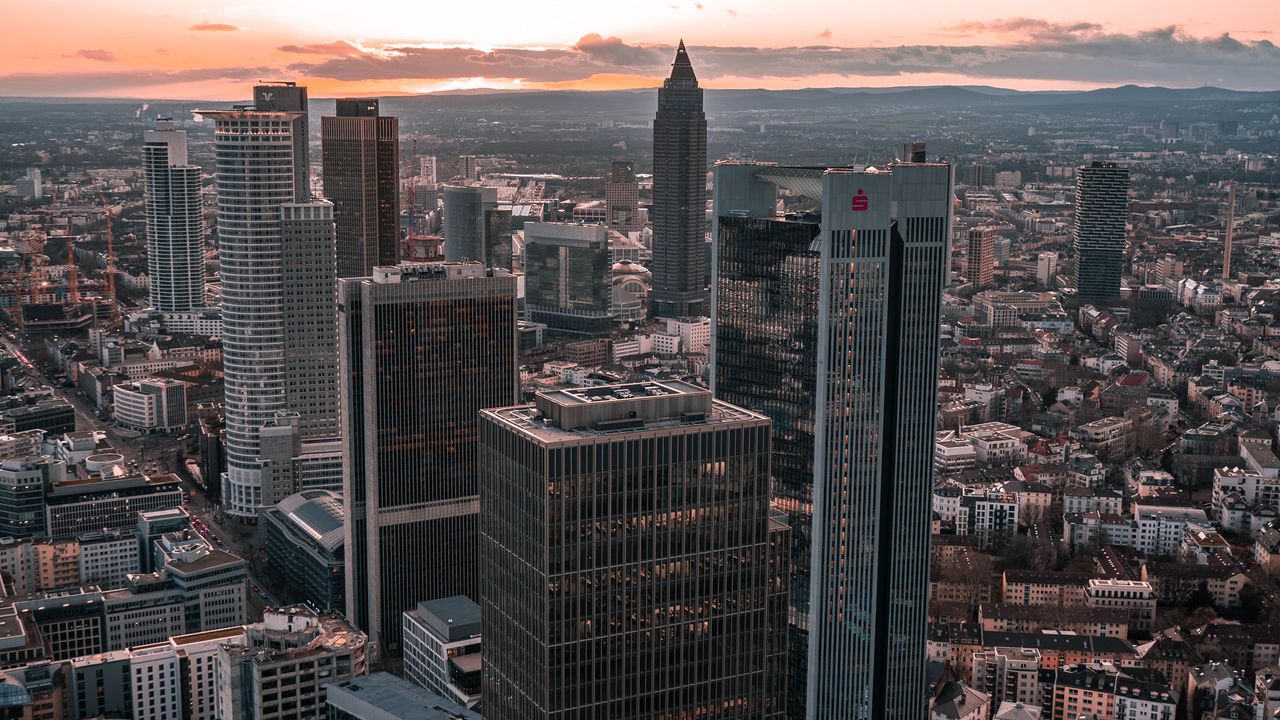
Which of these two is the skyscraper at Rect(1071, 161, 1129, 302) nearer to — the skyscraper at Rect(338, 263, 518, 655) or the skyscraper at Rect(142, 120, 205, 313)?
the skyscraper at Rect(142, 120, 205, 313)

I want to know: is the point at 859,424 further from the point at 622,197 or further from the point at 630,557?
the point at 622,197

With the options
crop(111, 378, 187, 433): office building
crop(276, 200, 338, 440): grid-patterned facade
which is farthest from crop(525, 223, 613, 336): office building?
crop(276, 200, 338, 440): grid-patterned facade

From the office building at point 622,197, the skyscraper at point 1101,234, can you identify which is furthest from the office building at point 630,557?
the office building at point 622,197

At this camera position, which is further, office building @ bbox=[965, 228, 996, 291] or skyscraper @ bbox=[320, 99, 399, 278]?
office building @ bbox=[965, 228, 996, 291]

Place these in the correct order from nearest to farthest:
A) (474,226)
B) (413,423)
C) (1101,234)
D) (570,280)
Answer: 1. (413,423)
2. (570,280)
3. (474,226)
4. (1101,234)

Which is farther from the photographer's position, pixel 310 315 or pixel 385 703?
pixel 310 315

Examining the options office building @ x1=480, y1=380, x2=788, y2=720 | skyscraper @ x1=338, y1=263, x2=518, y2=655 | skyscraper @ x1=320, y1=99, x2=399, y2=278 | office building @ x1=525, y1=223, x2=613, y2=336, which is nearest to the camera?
office building @ x1=480, y1=380, x2=788, y2=720

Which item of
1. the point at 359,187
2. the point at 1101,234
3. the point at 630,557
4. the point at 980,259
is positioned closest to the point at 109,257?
the point at 359,187
